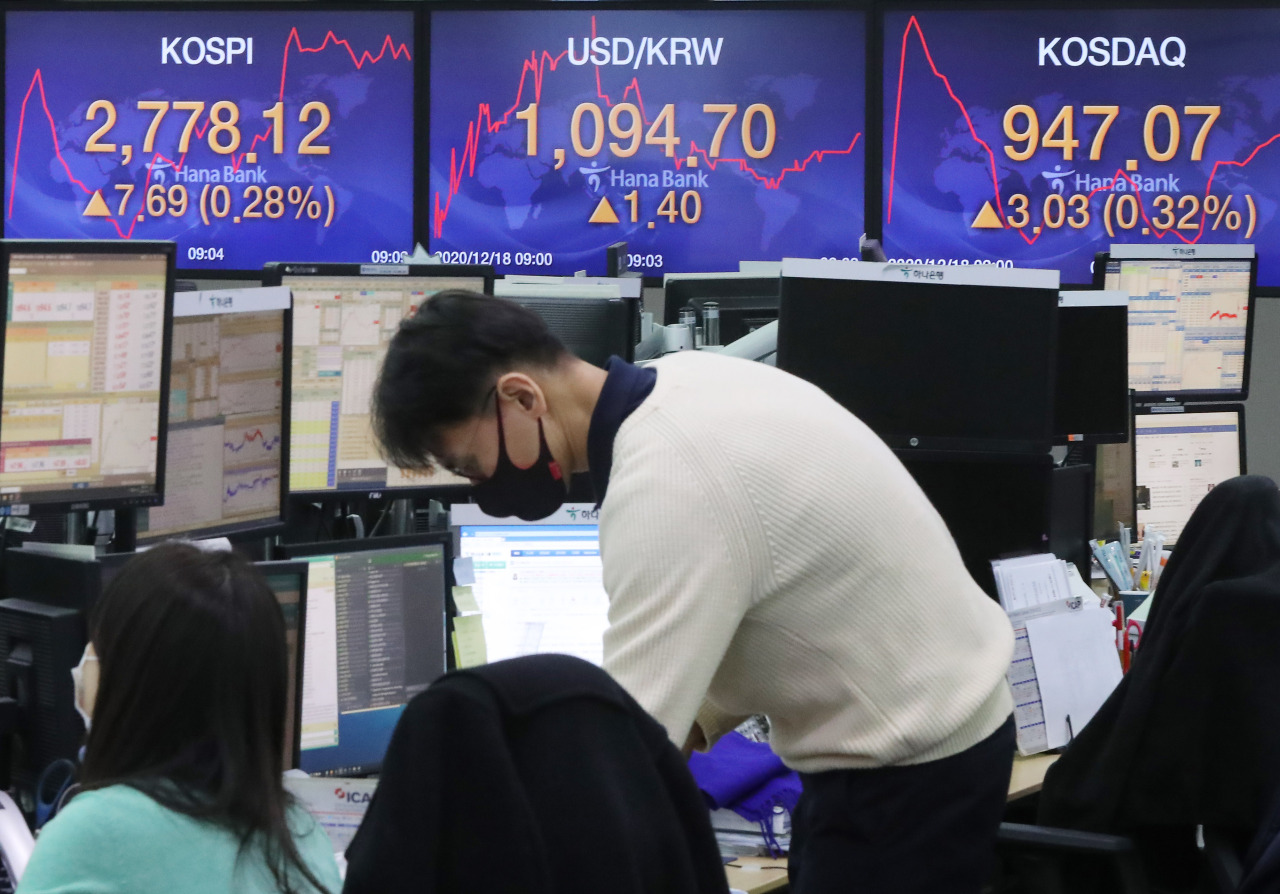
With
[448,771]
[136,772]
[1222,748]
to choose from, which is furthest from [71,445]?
[1222,748]

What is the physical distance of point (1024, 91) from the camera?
15.7ft

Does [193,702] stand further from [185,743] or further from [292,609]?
[292,609]

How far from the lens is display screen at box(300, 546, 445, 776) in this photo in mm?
2047

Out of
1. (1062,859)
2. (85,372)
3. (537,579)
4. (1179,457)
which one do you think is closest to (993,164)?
(1179,457)

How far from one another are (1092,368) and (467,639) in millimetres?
1540

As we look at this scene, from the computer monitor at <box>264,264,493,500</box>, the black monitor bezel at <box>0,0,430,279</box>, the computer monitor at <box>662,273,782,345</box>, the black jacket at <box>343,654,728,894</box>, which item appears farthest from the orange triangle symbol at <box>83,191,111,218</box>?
the black jacket at <box>343,654,728,894</box>

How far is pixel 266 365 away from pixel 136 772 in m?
0.85

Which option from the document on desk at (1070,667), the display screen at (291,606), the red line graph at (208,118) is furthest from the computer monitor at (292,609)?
the red line graph at (208,118)

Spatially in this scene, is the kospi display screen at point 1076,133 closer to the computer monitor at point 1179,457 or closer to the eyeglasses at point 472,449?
the computer monitor at point 1179,457

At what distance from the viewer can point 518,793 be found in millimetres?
781

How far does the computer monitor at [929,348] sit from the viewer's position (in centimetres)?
230

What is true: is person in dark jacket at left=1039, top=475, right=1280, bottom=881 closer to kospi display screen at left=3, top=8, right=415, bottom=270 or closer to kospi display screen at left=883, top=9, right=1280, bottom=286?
kospi display screen at left=883, top=9, right=1280, bottom=286

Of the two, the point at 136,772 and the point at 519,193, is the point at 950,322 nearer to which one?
the point at 136,772

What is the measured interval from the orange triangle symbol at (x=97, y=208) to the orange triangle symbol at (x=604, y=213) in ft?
5.39
